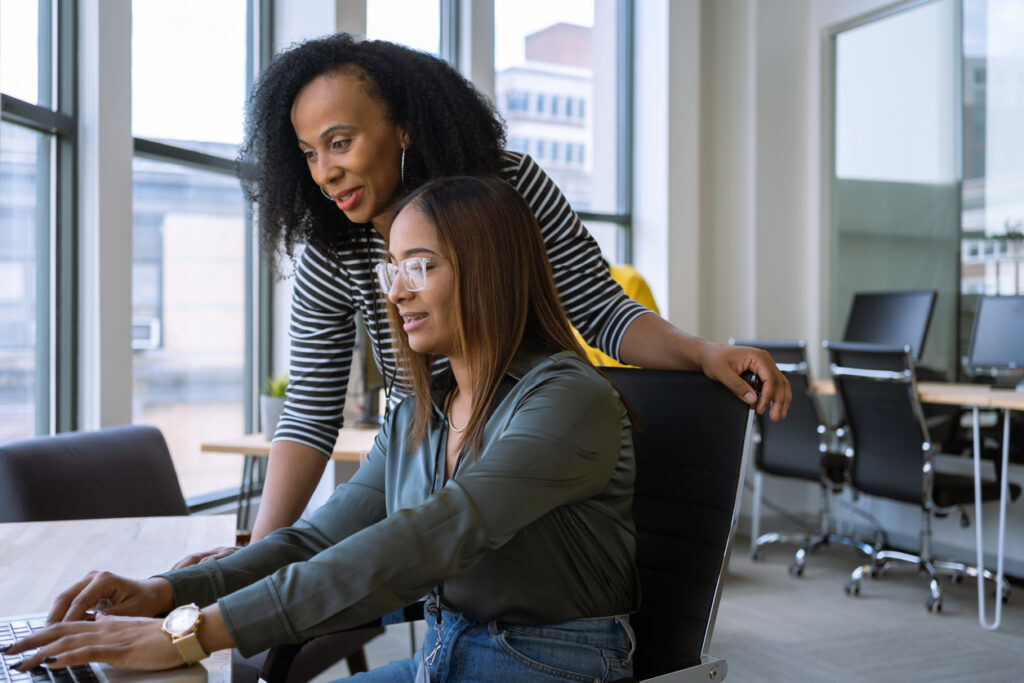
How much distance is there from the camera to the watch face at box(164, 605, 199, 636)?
0.89 m

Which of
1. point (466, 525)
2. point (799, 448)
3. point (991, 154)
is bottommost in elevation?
point (799, 448)

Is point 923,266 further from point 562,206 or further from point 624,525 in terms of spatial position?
point 624,525

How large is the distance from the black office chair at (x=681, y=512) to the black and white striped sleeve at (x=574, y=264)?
0.21 metres

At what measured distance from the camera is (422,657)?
1171 millimetres

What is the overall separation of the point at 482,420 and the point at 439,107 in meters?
0.58

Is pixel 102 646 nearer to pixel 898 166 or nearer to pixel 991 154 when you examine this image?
pixel 991 154

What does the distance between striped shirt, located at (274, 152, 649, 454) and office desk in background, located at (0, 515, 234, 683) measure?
0.24m

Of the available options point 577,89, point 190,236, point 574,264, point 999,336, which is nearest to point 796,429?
point 999,336

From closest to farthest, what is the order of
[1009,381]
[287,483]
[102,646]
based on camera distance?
→ [102,646] → [287,483] → [1009,381]

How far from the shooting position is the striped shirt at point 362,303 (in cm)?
153

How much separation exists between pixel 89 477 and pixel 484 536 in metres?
1.34

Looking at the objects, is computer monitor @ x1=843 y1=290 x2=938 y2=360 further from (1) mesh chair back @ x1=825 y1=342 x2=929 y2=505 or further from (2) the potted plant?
(2) the potted plant

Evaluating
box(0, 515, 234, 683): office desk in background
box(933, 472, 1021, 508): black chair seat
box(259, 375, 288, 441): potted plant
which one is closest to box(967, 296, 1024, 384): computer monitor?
box(933, 472, 1021, 508): black chair seat

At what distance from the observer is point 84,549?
142 cm
